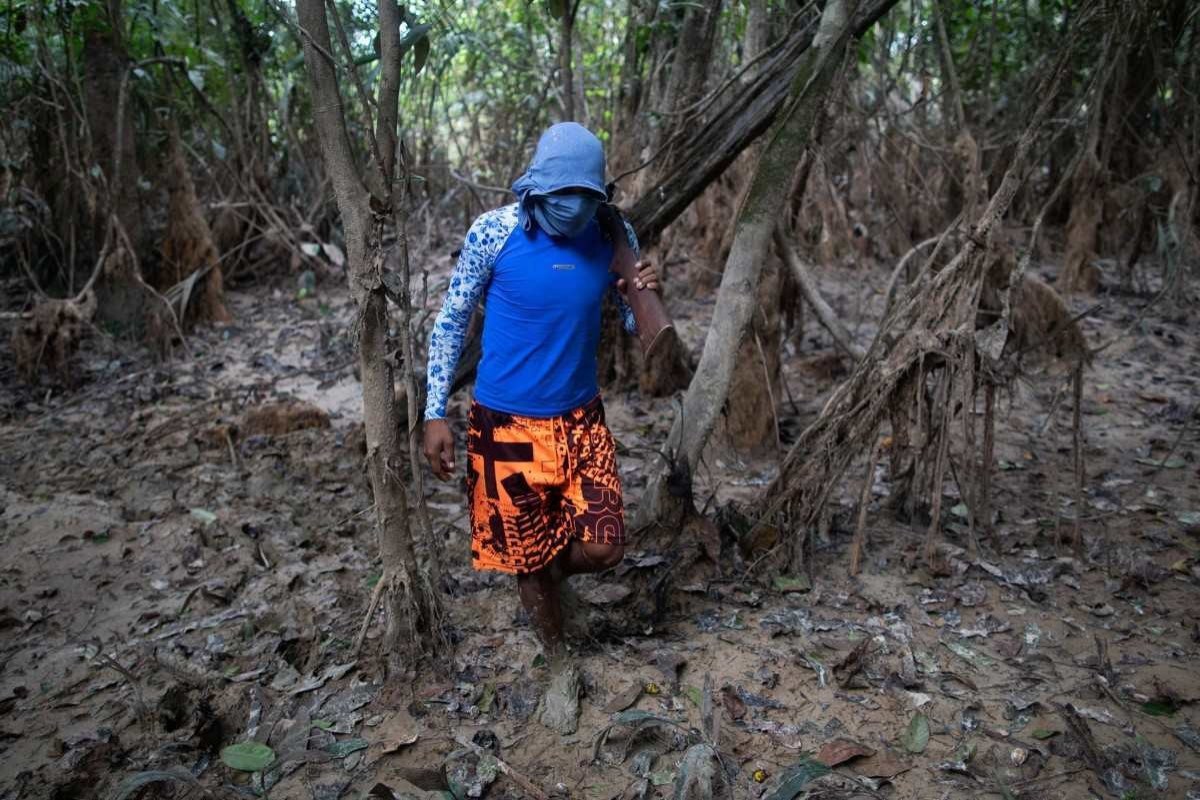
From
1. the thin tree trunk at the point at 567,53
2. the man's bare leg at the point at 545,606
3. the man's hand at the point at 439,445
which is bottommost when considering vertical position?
the man's bare leg at the point at 545,606

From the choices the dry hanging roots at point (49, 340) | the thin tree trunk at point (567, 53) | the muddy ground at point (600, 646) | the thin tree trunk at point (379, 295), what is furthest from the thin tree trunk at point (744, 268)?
the dry hanging roots at point (49, 340)

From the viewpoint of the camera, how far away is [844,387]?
3.21 meters

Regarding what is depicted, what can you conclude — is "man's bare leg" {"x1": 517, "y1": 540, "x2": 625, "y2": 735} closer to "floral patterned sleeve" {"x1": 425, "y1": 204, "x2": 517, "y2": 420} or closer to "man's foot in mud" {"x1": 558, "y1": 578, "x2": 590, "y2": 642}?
"man's foot in mud" {"x1": 558, "y1": 578, "x2": 590, "y2": 642}

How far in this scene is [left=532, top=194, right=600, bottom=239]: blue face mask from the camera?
7.34 ft

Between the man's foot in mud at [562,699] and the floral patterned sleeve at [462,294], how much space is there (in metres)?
0.85

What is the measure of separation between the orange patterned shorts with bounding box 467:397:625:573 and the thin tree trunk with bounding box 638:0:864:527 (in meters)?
0.70

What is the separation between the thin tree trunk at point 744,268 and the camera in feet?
10.1

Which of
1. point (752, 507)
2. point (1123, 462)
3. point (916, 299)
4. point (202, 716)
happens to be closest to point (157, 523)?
point (202, 716)

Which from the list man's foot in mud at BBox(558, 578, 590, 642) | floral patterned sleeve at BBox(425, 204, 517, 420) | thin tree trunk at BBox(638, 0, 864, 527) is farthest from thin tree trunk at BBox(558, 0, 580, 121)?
man's foot in mud at BBox(558, 578, 590, 642)

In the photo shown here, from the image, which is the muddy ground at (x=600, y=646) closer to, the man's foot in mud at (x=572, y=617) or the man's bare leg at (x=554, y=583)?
the man's foot in mud at (x=572, y=617)

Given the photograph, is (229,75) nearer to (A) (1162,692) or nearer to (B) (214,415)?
(B) (214,415)

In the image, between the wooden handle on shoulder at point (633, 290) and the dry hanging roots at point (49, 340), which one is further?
the dry hanging roots at point (49, 340)

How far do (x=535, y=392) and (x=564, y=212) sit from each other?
1.62 feet

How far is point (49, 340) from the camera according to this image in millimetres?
5188
